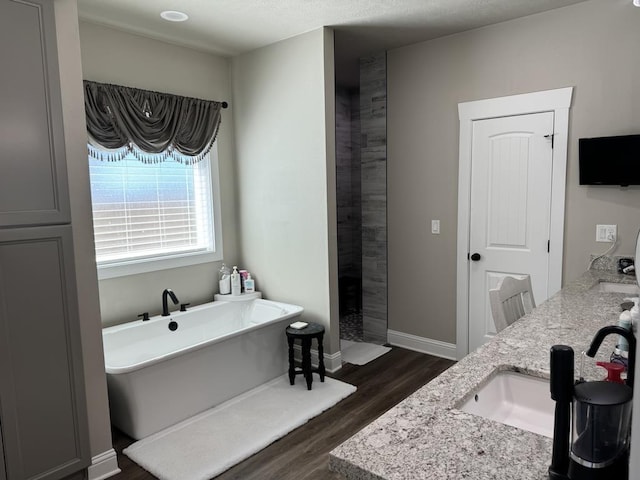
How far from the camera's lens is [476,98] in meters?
3.59

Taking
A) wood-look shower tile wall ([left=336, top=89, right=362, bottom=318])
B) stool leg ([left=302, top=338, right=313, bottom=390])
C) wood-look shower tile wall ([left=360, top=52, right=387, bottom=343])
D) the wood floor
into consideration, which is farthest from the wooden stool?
wood-look shower tile wall ([left=336, top=89, right=362, bottom=318])

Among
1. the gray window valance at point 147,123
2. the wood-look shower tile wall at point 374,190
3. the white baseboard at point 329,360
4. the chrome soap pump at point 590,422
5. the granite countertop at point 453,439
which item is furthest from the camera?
the wood-look shower tile wall at point 374,190

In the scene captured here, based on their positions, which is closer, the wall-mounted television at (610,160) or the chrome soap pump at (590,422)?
the chrome soap pump at (590,422)

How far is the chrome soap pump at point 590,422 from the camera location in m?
0.85

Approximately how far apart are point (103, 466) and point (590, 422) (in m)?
2.45

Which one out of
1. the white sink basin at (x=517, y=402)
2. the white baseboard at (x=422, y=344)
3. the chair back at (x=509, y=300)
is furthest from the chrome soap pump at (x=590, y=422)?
the white baseboard at (x=422, y=344)

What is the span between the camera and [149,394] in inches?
110

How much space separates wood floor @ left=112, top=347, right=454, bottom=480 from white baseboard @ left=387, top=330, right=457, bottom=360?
69mm

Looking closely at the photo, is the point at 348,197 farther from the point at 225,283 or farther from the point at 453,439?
the point at 453,439

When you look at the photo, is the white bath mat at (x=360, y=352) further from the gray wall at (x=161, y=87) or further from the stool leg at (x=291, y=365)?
the gray wall at (x=161, y=87)

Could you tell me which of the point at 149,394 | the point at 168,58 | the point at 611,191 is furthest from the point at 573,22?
the point at 149,394

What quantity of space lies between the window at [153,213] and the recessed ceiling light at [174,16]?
100cm

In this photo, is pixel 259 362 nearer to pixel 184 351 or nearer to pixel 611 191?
pixel 184 351

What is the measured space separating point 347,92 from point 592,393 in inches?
201
